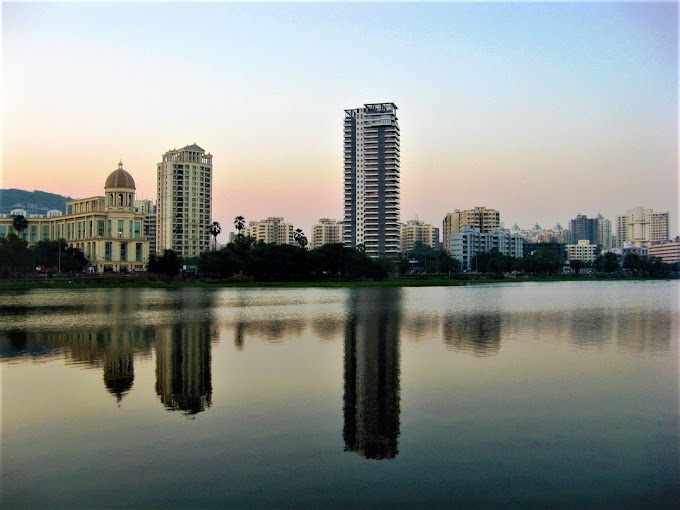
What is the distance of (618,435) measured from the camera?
500 inches

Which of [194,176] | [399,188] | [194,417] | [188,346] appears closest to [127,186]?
[194,176]

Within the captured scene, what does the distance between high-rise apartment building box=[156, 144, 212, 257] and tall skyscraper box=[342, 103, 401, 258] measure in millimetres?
47682

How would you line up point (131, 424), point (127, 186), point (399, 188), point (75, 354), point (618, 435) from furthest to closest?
point (399, 188)
point (127, 186)
point (75, 354)
point (131, 424)
point (618, 435)

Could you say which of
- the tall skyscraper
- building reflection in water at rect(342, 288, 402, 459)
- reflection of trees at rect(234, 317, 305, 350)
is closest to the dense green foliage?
reflection of trees at rect(234, 317, 305, 350)

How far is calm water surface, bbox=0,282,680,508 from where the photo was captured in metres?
9.88

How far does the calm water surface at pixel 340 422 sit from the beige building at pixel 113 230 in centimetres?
11975

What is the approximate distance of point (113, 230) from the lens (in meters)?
141

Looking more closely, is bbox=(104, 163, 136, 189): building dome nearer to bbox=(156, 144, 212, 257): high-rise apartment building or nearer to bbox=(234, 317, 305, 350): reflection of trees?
bbox=(156, 144, 212, 257): high-rise apartment building

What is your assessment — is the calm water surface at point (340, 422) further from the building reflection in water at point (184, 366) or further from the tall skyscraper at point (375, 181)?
the tall skyscraper at point (375, 181)

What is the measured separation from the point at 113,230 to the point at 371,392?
448 feet

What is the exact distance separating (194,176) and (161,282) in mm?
102543

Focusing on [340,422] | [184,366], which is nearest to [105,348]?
[184,366]

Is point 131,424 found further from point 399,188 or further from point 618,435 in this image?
point 399,188

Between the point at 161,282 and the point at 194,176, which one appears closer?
the point at 161,282
